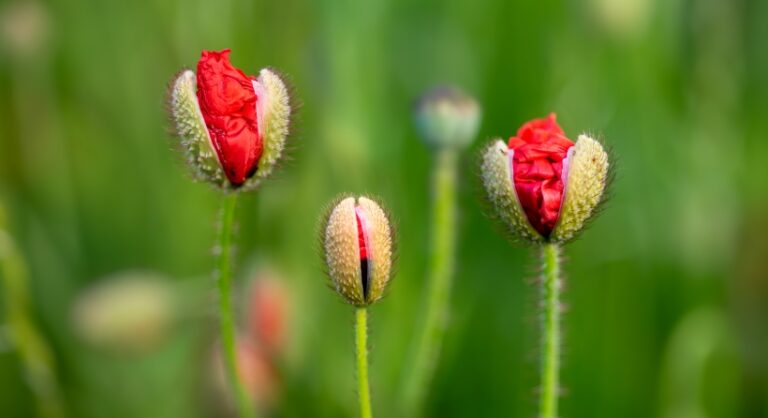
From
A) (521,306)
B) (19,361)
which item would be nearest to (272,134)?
(521,306)

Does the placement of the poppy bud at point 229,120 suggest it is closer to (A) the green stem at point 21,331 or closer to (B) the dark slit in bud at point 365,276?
(B) the dark slit in bud at point 365,276

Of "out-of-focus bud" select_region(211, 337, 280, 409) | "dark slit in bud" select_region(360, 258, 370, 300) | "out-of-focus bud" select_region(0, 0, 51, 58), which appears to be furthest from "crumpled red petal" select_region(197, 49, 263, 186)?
"out-of-focus bud" select_region(0, 0, 51, 58)

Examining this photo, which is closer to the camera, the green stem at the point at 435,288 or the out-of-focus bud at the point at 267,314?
the green stem at the point at 435,288

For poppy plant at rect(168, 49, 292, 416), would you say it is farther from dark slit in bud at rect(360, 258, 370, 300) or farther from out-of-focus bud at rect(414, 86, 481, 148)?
out-of-focus bud at rect(414, 86, 481, 148)

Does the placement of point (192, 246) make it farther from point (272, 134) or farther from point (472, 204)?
point (272, 134)

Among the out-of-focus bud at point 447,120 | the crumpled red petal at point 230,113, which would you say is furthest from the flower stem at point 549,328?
the out-of-focus bud at point 447,120

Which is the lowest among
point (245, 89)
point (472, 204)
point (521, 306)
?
point (521, 306)

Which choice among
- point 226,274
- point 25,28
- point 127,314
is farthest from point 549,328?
point 25,28
